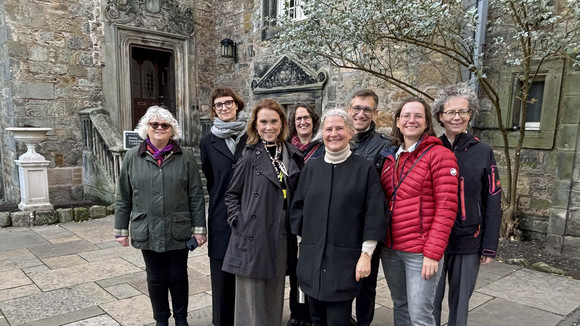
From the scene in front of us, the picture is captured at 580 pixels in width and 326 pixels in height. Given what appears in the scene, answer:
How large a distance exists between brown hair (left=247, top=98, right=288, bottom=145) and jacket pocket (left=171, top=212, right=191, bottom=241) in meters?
0.72

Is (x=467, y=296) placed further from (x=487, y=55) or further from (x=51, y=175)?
(x=51, y=175)

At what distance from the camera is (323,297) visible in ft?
6.59

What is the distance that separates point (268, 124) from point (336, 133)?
44cm

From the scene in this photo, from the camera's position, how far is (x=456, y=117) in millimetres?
2260

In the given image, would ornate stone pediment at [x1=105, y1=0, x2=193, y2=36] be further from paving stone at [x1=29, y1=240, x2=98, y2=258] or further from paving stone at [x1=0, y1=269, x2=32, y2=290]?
paving stone at [x1=0, y1=269, x2=32, y2=290]

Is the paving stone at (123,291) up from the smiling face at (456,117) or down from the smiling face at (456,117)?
down

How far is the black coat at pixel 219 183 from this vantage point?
2418 mm

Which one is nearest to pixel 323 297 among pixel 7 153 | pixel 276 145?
pixel 276 145

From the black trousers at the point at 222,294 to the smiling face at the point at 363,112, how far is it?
4.22ft

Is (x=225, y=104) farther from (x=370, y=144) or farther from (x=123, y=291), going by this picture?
(x=123, y=291)

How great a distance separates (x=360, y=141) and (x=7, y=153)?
24.7 feet

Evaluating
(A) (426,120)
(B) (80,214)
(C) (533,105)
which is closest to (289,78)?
(C) (533,105)

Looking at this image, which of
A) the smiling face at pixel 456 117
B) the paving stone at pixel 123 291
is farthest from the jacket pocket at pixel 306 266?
the paving stone at pixel 123 291

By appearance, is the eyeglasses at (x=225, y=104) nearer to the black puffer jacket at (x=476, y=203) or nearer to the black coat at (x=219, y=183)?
the black coat at (x=219, y=183)
